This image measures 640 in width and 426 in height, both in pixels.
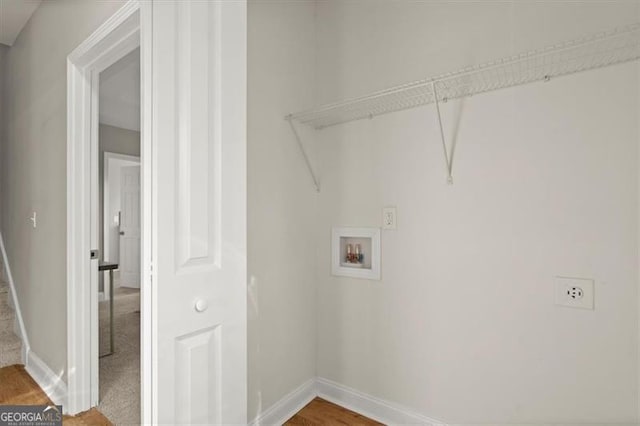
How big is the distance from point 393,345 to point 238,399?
35.0 inches

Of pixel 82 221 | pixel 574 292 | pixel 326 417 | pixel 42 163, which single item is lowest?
pixel 326 417

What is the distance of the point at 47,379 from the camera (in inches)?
79.0

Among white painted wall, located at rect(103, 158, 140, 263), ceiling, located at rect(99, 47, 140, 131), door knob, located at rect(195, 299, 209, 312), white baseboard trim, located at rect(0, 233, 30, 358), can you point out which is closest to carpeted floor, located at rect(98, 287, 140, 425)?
white baseboard trim, located at rect(0, 233, 30, 358)

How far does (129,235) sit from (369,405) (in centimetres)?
449

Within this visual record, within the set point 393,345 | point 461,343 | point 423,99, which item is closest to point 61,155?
point 423,99

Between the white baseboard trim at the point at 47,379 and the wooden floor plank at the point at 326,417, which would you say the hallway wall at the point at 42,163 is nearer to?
the white baseboard trim at the point at 47,379

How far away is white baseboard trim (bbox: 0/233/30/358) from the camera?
2277mm

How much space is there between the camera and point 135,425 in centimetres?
172

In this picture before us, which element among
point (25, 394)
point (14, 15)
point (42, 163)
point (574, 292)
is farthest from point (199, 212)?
point (14, 15)

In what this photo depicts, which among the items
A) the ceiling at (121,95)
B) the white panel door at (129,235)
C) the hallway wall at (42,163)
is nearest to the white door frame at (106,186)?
the white panel door at (129,235)

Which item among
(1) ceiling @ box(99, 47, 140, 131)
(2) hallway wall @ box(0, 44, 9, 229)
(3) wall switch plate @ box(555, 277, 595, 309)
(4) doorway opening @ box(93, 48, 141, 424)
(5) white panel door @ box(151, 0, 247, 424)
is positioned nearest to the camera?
(5) white panel door @ box(151, 0, 247, 424)

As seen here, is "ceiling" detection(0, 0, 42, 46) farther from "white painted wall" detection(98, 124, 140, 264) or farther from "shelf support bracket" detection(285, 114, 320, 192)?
"shelf support bracket" detection(285, 114, 320, 192)

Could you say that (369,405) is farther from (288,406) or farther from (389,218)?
(389,218)

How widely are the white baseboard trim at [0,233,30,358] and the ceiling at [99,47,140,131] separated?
156 centimetres
